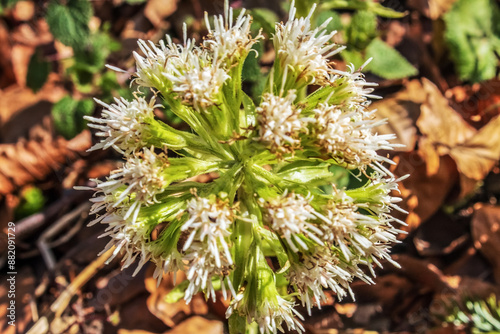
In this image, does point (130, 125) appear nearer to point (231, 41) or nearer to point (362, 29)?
point (231, 41)

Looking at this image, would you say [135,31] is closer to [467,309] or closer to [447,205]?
[447,205]

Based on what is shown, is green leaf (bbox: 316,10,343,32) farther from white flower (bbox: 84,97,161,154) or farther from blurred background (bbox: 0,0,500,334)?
white flower (bbox: 84,97,161,154)

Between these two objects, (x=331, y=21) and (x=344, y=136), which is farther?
Answer: (x=331, y=21)

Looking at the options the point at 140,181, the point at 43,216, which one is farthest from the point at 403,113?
the point at 43,216

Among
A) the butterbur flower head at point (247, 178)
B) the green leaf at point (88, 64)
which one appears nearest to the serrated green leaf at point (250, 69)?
the butterbur flower head at point (247, 178)

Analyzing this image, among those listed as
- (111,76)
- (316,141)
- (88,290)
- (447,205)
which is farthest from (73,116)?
(447,205)

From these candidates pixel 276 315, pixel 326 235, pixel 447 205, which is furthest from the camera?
pixel 447 205

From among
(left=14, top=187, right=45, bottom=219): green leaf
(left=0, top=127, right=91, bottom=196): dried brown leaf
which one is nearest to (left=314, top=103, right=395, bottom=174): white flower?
(left=0, top=127, right=91, bottom=196): dried brown leaf
